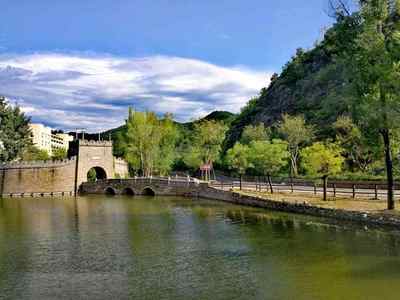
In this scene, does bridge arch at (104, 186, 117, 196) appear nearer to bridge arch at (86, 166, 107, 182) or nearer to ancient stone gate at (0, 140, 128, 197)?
bridge arch at (86, 166, 107, 182)

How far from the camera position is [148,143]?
79.9m

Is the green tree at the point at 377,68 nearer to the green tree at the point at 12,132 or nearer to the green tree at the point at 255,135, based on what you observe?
the green tree at the point at 255,135

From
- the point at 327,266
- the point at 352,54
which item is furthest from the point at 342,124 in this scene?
the point at 327,266

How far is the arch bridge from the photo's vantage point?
210 feet

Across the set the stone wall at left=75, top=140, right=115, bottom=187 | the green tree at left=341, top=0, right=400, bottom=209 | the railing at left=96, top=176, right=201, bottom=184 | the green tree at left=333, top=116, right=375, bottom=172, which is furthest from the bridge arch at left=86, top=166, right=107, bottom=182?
the green tree at left=341, top=0, right=400, bottom=209

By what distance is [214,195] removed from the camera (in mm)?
58156

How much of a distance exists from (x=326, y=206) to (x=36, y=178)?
1792 inches

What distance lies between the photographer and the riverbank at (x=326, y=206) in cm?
3252

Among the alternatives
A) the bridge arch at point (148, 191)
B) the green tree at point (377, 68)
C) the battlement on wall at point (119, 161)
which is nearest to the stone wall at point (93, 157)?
the battlement on wall at point (119, 161)

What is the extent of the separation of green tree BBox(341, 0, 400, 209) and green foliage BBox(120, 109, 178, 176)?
50488mm

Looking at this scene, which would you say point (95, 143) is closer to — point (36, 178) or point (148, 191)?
point (36, 178)

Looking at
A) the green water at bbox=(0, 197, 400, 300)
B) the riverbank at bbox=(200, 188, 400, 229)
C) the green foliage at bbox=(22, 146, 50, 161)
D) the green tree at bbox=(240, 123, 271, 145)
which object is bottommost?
the green water at bbox=(0, 197, 400, 300)

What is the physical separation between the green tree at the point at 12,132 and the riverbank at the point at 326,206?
1594 inches

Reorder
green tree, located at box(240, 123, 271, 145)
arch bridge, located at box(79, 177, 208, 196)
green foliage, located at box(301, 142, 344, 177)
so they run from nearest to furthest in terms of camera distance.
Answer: green foliage, located at box(301, 142, 344, 177) < arch bridge, located at box(79, 177, 208, 196) < green tree, located at box(240, 123, 271, 145)
